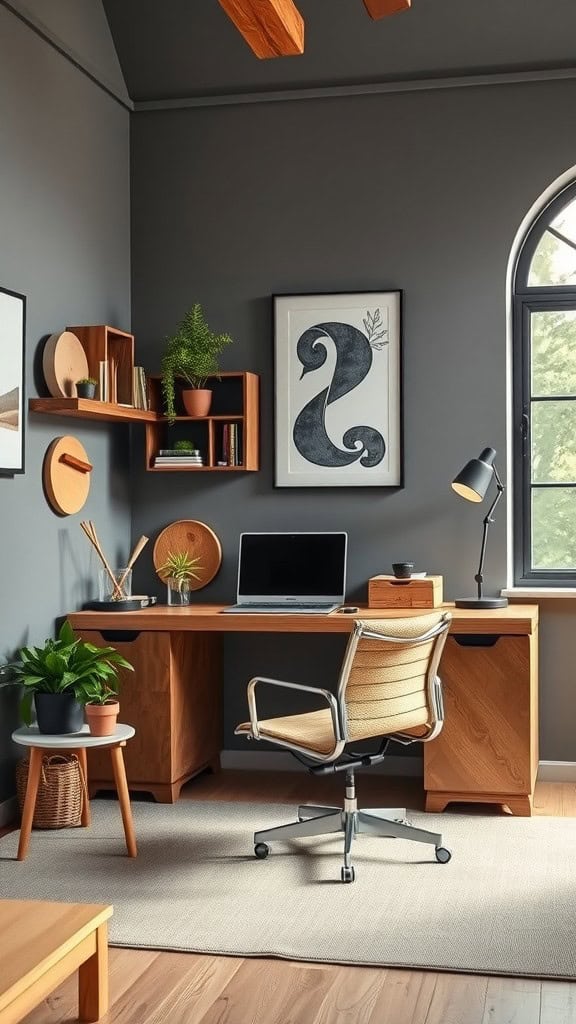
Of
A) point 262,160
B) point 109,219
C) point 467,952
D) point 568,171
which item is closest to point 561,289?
point 568,171

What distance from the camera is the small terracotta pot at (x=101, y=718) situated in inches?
153

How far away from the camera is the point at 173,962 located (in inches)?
119

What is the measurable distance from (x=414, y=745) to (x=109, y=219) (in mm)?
2623

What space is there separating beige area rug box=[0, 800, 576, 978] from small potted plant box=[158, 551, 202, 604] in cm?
95

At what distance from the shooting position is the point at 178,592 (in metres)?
5.02

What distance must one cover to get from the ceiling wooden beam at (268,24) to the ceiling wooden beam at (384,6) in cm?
24

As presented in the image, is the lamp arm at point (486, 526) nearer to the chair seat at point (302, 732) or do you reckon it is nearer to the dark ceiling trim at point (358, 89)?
the chair seat at point (302, 732)

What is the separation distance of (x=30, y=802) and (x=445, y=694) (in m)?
1.53

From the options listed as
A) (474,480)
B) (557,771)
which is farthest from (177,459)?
(557,771)

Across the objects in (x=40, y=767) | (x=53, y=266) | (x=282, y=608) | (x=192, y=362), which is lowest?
(x=40, y=767)

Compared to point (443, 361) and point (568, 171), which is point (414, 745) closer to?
point (443, 361)

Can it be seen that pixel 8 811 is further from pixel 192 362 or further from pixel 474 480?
pixel 474 480

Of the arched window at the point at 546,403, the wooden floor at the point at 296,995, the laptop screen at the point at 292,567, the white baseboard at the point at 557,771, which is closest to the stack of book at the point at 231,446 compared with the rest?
the laptop screen at the point at 292,567

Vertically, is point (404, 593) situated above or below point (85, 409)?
below
